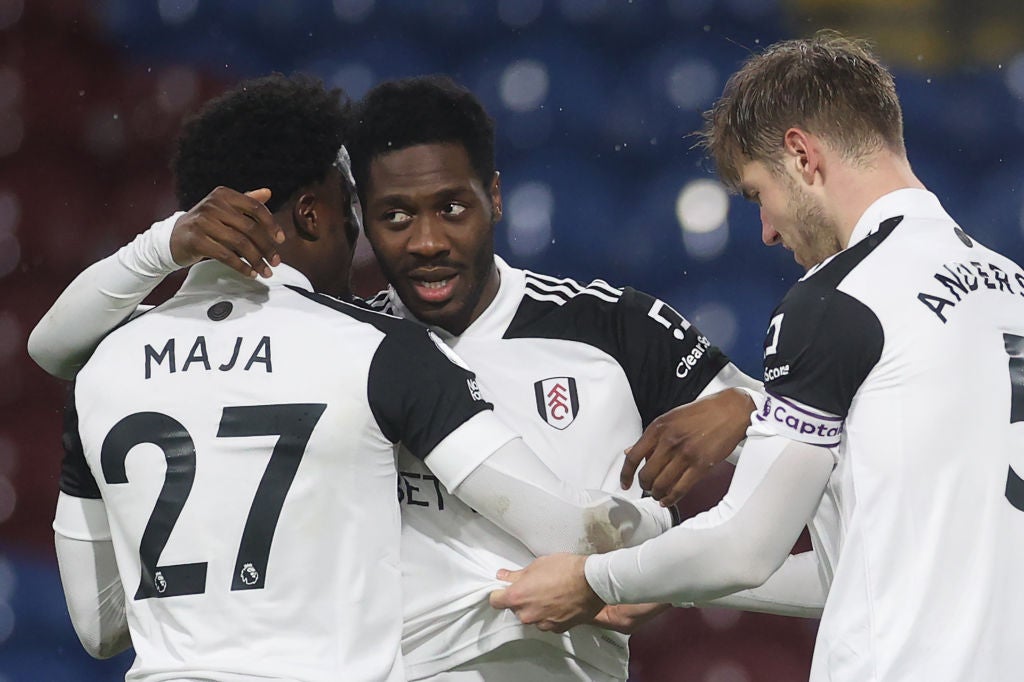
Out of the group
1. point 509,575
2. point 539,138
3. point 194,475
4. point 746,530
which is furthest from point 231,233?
point 539,138

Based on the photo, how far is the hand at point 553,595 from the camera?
4.34 ft

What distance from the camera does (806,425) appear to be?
111 cm

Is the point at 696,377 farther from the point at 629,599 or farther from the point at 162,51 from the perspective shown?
the point at 162,51

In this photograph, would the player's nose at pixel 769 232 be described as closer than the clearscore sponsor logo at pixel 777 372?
No

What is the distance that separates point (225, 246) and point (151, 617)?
363mm

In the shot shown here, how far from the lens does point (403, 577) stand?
140 cm

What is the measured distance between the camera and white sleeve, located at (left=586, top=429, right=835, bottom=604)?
112 cm

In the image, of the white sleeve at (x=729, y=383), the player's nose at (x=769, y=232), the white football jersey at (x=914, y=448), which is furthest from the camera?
the white sleeve at (x=729, y=383)

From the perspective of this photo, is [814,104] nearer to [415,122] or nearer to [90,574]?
[415,122]

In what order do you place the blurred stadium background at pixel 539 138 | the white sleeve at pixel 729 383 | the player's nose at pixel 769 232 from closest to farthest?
the player's nose at pixel 769 232 < the white sleeve at pixel 729 383 < the blurred stadium background at pixel 539 138

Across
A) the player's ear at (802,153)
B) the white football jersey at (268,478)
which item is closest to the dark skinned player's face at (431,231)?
the white football jersey at (268,478)

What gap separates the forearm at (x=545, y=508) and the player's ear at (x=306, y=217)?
1.09ft

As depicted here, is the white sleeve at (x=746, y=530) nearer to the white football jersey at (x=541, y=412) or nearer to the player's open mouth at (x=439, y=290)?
the white football jersey at (x=541, y=412)

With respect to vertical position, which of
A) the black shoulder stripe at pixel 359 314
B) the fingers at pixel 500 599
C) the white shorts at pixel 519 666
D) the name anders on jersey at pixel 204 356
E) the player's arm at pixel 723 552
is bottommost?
the white shorts at pixel 519 666
